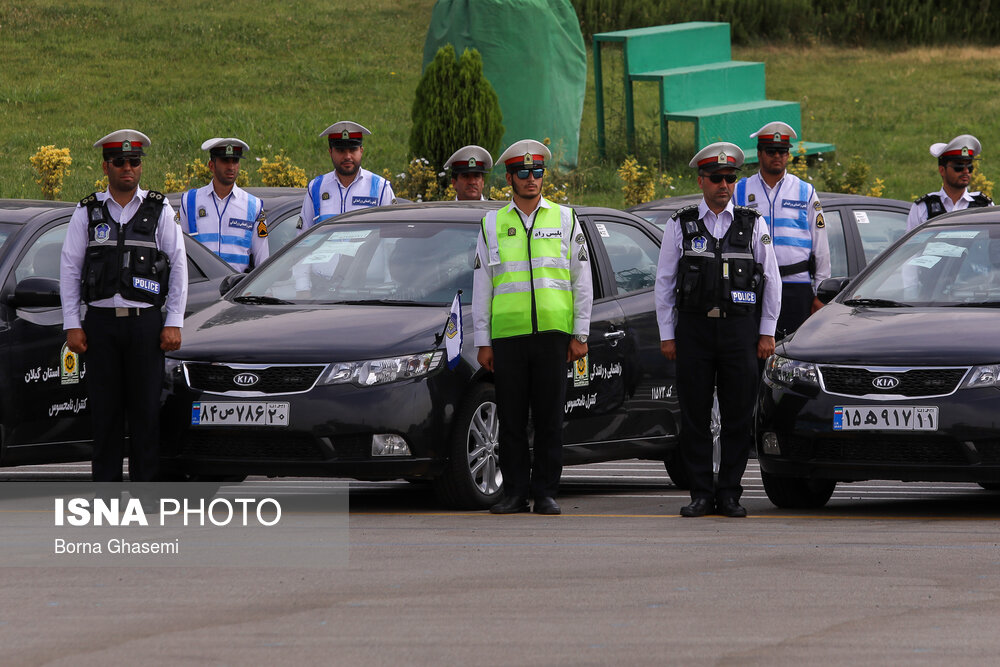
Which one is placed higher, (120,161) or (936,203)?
(120,161)

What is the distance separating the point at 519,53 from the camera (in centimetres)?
2675

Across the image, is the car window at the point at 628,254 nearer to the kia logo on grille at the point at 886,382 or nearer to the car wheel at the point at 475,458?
the car wheel at the point at 475,458

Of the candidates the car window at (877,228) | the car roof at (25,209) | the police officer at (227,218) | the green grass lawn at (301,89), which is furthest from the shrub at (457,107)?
the car roof at (25,209)

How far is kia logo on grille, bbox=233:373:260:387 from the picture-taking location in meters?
9.39

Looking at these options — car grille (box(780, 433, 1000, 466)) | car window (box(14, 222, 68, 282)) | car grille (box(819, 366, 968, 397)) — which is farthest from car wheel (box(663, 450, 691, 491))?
car window (box(14, 222, 68, 282))

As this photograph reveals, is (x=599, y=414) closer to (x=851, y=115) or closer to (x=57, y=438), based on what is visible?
(x=57, y=438)

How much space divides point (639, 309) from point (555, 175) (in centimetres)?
1539

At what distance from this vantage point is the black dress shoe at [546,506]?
9.68 m

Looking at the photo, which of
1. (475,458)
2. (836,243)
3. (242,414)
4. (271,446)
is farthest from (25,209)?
(836,243)

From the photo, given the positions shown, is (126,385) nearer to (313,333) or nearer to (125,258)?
(125,258)

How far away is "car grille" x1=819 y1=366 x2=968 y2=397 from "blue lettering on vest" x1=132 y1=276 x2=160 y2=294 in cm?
343

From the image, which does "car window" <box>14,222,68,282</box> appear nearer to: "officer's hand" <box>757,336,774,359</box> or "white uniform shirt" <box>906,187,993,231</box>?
"officer's hand" <box>757,336,774,359</box>

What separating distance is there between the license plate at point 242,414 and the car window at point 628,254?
2.59m

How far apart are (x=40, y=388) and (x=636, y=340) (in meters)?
3.37
